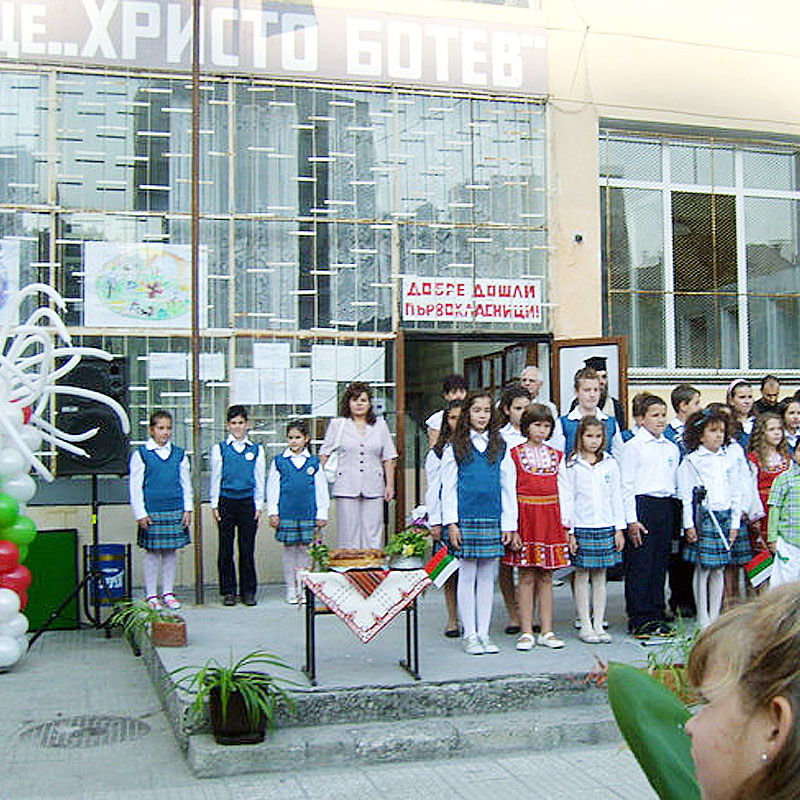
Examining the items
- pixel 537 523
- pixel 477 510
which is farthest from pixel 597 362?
pixel 477 510

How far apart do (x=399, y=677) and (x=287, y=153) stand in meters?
6.03

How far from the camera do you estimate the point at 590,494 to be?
7.23 m

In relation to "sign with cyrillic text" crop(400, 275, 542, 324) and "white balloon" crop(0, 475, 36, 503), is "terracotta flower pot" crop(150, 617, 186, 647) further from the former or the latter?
"sign with cyrillic text" crop(400, 275, 542, 324)

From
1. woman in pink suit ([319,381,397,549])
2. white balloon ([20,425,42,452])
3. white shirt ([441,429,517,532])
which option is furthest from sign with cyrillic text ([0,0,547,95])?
white shirt ([441,429,517,532])

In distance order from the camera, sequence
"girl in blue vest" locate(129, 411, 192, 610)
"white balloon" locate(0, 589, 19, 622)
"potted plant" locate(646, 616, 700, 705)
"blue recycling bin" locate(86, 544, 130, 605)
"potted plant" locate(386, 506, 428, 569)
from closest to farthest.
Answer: "potted plant" locate(646, 616, 700, 705), "potted plant" locate(386, 506, 428, 569), "white balloon" locate(0, 589, 19, 622), "blue recycling bin" locate(86, 544, 130, 605), "girl in blue vest" locate(129, 411, 192, 610)

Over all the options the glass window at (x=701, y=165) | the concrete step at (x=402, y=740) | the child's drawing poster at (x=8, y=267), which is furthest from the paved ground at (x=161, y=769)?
the glass window at (x=701, y=165)

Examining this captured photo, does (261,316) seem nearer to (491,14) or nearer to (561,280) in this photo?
(561,280)

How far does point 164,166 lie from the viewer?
1031cm

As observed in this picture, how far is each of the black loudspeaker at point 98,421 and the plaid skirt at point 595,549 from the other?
3522 millimetres

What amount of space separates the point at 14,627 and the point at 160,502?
1.75 m

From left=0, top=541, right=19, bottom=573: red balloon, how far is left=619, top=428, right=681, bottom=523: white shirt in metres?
4.09

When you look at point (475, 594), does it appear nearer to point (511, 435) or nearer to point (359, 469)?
point (511, 435)

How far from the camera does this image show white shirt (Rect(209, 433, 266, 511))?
30.0ft

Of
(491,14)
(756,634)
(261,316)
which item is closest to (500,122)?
(491,14)
